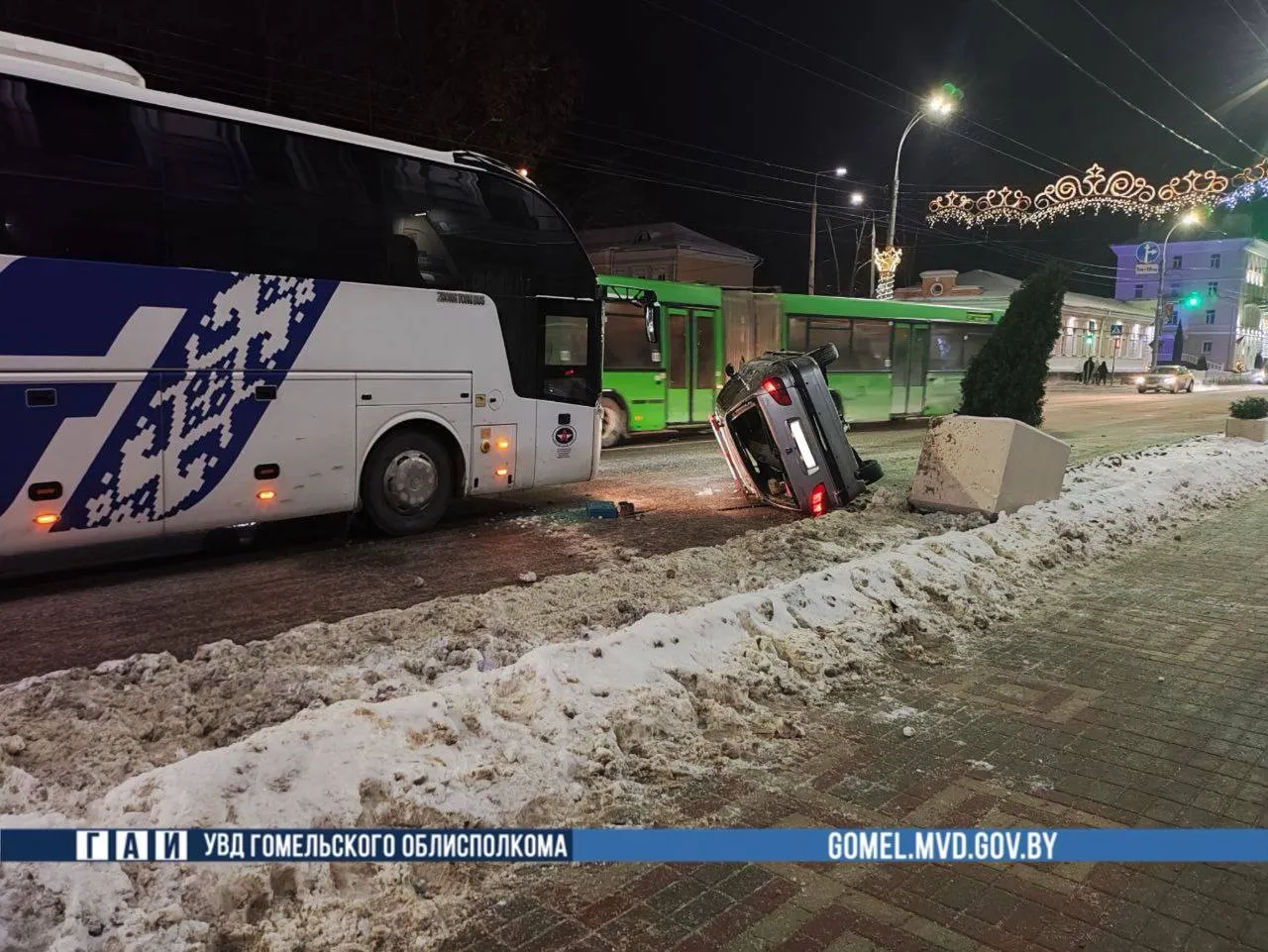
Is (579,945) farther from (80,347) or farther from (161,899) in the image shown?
(80,347)

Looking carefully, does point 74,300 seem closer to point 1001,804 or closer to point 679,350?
point 1001,804

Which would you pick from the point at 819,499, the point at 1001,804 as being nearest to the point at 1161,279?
the point at 819,499

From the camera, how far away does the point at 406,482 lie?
916 cm

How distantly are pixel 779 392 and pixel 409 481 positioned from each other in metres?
4.09

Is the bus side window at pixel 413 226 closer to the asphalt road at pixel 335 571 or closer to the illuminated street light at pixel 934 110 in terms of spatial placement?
the asphalt road at pixel 335 571

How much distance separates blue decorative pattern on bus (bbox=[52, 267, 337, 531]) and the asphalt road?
2.50 feet

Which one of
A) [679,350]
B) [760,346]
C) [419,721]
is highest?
[760,346]

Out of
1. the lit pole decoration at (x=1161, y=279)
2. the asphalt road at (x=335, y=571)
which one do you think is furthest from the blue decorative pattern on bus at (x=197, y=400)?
the lit pole decoration at (x=1161, y=279)

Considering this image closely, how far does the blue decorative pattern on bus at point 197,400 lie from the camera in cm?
713

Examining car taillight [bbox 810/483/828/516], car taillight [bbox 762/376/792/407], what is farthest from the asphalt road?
car taillight [bbox 762/376/792/407]

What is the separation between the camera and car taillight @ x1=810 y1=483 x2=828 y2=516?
9969mm

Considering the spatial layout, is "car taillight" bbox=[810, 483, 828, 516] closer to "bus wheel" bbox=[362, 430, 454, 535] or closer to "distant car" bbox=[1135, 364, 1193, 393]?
"bus wheel" bbox=[362, 430, 454, 535]

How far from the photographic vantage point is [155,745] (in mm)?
4109

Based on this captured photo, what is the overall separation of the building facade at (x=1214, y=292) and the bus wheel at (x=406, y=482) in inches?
3438
